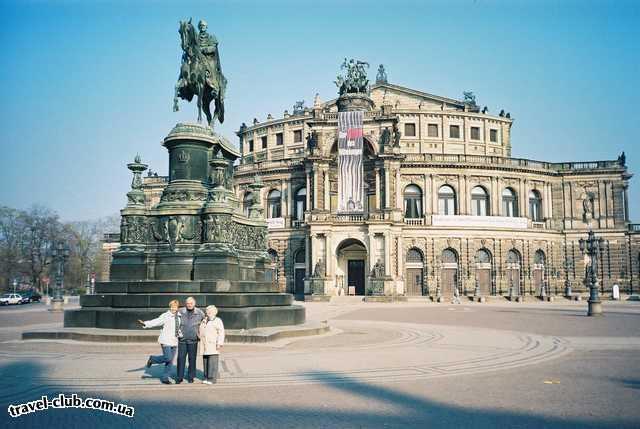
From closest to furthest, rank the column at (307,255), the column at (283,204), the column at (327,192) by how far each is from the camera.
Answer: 1. the column at (307,255)
2. the column at (327,192)
3. the column at (283,204)

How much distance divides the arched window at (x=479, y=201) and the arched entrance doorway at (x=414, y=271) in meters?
8.68

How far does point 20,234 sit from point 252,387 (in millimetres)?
81205

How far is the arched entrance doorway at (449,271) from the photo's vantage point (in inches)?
2360

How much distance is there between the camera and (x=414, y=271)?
60156 millimetres

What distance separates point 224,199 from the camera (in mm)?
17844

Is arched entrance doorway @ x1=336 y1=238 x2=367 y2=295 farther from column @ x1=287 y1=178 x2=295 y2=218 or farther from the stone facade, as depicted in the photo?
column @ x1=287 y1=178 x2=295 y2=218

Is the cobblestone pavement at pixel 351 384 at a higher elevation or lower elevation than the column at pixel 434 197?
lower

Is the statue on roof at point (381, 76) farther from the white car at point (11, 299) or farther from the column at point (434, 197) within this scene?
the white car at point (11, 299)

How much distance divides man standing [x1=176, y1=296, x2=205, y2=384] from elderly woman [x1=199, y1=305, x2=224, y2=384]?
0.40 ft

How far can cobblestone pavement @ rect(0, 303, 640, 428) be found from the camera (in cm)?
761

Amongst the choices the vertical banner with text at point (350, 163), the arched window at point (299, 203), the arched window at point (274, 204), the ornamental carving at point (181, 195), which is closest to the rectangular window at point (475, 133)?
the vertical banner with text at point (350, 163)

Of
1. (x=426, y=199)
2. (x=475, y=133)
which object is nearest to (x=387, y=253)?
(x=426, y=199)

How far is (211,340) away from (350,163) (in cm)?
4661

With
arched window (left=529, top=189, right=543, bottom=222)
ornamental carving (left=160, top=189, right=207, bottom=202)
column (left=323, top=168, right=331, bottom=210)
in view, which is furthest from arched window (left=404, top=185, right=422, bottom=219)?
ornamental carving (left=160, top=189, right=207, bottom=202)
